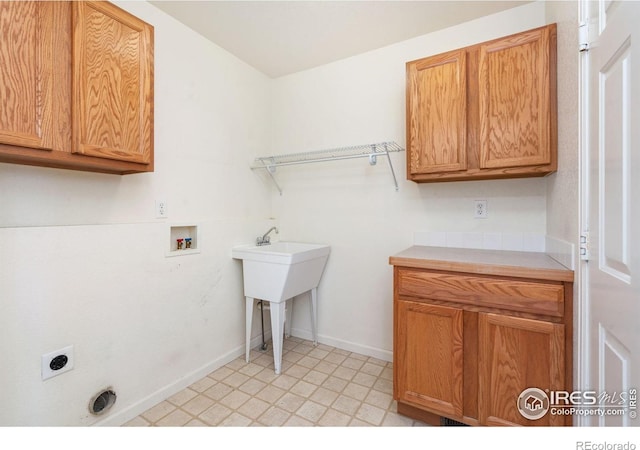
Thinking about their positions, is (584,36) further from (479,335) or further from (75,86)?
(75,86)

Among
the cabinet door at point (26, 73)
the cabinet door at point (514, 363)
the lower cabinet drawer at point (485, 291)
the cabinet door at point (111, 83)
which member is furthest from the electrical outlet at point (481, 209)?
the cabinet door at point (26, 73)

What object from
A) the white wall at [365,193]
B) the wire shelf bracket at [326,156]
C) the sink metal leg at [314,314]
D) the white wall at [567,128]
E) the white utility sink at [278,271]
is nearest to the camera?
the white wall at [567,128]

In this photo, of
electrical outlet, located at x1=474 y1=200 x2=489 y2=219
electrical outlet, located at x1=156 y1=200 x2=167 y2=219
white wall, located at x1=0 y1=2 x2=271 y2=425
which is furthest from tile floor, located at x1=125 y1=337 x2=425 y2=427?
electrical outlet, located at x1=474 y1=200 x2=489 y2=219

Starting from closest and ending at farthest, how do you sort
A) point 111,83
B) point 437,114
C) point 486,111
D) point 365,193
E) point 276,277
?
1. point 111,83
2. point 486,111
3. point 437,114
4. point 276,277
5. point 365,193

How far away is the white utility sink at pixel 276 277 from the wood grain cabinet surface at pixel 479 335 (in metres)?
0.76

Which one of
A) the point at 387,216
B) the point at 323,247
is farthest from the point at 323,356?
the point at 387,216

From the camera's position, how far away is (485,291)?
4.43 feet

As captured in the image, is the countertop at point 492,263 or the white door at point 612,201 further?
the countertop at point 492,263

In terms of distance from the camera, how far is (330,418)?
61.9 inches

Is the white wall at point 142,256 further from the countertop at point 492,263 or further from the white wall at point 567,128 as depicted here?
the white wall at point 567,128

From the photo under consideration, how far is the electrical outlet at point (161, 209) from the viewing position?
69.1 inches

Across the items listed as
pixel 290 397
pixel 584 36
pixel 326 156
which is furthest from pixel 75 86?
pixel 584 36

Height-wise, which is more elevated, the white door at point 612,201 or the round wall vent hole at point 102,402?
the white door at point 612,201

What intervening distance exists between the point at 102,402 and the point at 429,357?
170cm
